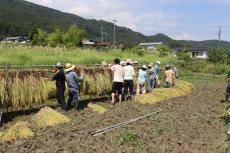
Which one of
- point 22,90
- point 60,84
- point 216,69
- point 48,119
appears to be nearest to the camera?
point 48,119

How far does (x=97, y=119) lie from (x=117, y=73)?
4.05 metres

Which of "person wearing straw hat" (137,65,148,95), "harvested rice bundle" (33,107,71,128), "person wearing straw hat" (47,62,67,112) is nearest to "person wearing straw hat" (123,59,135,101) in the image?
"person wearing straw hat" (137,65,148,95)

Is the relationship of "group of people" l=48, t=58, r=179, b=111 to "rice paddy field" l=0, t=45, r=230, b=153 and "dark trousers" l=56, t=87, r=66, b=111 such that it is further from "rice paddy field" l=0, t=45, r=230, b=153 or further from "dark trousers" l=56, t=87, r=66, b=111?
"rice paddy field" l=0, t=45, r=230, b=153

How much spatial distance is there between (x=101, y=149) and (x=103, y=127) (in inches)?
98.8

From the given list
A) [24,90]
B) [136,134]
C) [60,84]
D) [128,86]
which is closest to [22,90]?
[24,90]

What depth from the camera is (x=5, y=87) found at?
14.3m

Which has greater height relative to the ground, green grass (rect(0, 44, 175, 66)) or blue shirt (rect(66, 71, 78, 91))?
green grass (rect(0, 44, 175, 66))

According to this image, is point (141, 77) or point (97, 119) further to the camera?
point (141, 77)

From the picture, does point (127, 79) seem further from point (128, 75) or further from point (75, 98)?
point (75, 98)

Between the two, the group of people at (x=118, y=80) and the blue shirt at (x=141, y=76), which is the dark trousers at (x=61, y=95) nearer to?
the group of people at (x=118, y=80)

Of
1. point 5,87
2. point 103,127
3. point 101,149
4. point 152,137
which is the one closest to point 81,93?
point 5,87

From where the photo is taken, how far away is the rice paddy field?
10625 mm

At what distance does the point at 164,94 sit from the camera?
2130cm

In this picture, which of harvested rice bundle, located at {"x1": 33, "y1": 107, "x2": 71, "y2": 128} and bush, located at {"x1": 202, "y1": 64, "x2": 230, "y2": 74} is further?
bush, located at {"x1": 202, "y1": 64, "x2": 230, "y2": 74}
